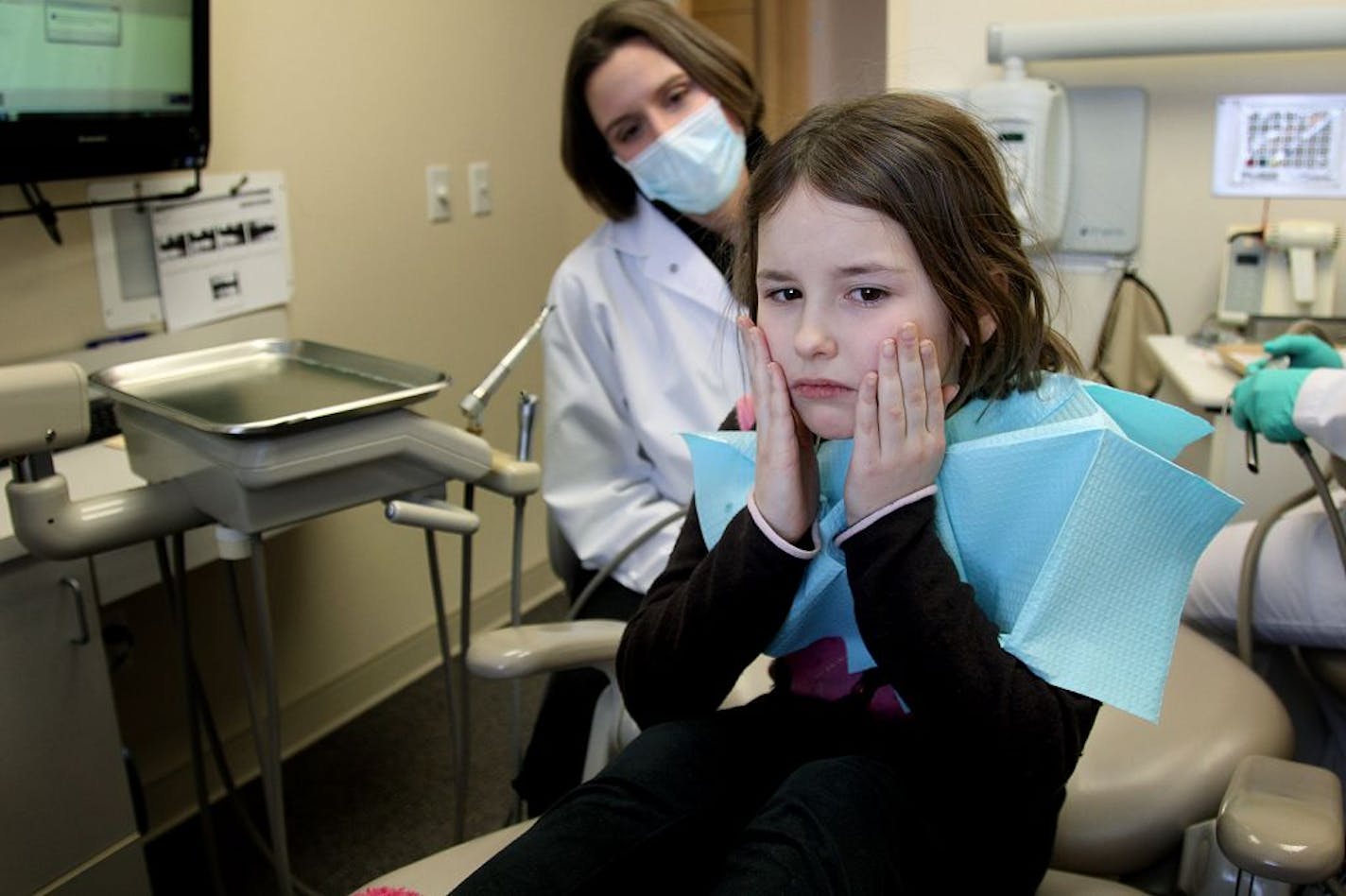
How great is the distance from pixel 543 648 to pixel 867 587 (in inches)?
14.1

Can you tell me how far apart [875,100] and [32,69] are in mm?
1211

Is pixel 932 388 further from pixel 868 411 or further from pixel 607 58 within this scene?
pixel 607 58

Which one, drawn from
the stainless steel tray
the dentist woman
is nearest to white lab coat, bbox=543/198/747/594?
the dentist woman

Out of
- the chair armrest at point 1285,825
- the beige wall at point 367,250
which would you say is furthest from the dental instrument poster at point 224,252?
the chair armrest at point 1285,825

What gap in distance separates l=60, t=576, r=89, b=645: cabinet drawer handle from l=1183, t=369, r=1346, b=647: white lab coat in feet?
4.33

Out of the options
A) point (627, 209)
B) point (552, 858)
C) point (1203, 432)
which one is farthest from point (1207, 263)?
point (552, 858)

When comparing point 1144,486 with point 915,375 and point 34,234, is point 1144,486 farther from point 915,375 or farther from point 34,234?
point 34,234

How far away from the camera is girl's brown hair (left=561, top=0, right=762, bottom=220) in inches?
62.3

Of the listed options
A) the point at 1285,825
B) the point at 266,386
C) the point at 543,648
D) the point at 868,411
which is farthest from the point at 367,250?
the point at 1285,825

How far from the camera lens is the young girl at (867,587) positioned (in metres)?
0.84

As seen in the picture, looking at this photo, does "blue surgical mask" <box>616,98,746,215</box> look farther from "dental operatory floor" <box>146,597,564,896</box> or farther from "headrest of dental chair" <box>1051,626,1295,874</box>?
"dental operatory floor" <box>146,597,564,896</box>

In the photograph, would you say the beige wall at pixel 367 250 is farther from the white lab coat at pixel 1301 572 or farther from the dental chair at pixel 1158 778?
the white lab coat at pixel 1301 572

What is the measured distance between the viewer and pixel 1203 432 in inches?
37.3

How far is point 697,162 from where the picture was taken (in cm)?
158
